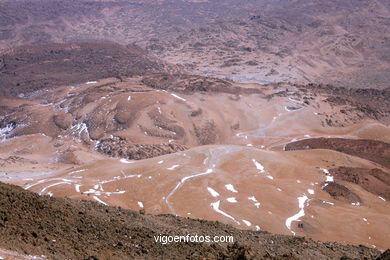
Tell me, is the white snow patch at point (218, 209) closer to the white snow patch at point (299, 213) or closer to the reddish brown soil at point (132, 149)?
the white snow patch at point (299, 213)

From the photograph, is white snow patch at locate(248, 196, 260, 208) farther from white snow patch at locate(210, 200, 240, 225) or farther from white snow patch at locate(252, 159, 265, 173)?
white snow patch at locate(252, 159, 265, 173)

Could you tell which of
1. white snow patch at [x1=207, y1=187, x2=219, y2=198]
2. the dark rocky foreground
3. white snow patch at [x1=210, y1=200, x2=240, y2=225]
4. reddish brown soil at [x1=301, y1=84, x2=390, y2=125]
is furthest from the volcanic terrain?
reddish brown soil at [x1=301, y1=84, x2=390, y2=125]

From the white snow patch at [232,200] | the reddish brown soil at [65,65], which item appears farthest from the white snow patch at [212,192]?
the reddish brown soil at [65,65]

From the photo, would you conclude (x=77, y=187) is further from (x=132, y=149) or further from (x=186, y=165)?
(x=132, y=149)

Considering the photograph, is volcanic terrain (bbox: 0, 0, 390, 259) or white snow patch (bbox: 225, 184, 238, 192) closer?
volcanic terrain (bbox: 0, 0, 390, 259)

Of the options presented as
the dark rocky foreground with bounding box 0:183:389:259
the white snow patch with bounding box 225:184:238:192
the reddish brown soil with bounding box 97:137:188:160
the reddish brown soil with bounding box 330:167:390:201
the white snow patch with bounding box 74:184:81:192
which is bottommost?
the reddish brown soil with bounding box 97:137:188:160

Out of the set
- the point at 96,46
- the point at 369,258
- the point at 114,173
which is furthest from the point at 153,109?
the point at 96,46

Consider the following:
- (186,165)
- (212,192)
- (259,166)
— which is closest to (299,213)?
(212,192)
